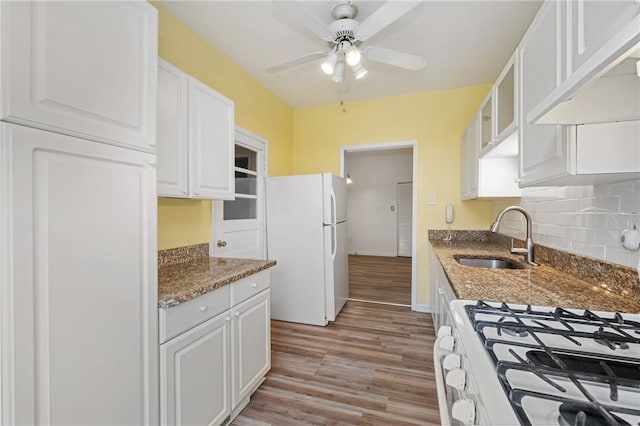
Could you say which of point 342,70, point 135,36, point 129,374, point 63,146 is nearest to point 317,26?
point 342,70

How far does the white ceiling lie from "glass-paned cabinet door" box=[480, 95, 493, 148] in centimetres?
58

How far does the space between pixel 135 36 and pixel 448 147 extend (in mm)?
3098

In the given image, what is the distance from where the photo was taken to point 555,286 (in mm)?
1306

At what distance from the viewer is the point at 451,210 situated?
3.14m

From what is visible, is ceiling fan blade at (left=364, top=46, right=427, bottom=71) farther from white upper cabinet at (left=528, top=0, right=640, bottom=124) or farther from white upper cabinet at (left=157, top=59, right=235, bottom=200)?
white upper cabinet at (left=157, top=59, right=235, bottom=200)

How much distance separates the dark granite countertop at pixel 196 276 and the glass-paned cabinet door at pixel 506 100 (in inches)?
68.9

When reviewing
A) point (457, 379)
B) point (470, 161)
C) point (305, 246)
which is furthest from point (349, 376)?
point (470, 161)

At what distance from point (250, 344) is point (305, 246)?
135cm

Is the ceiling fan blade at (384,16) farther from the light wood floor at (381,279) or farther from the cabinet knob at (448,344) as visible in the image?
the light wood floor at (381,279)

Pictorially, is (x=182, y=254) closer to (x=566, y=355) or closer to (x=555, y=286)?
(x=566, y=355)

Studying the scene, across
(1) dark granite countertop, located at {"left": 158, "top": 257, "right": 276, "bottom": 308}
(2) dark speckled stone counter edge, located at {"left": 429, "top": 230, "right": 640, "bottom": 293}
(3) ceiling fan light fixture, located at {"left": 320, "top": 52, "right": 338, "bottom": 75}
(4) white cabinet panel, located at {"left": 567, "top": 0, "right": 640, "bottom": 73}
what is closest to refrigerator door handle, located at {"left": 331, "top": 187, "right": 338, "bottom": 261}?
(1) dark granite countertop, located at {"left": 158, "top": 257, "right": 276, "bottom": 308}

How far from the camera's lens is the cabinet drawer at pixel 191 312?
117 centimetres

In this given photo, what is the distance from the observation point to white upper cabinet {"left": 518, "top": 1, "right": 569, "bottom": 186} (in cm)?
97

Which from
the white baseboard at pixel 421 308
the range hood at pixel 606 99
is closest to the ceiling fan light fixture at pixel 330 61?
the range hood at pixel 606 99
